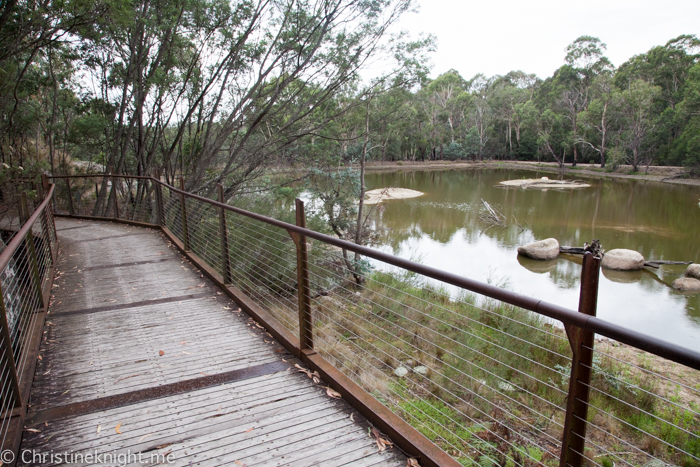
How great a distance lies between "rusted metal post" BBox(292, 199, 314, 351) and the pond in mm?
8714

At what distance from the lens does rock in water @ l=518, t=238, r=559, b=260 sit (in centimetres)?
1538

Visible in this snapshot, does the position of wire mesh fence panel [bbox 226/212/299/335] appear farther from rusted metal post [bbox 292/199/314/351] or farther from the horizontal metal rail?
the horizontal metal rail

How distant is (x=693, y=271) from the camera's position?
13094 millimetres

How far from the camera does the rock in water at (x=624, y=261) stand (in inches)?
552

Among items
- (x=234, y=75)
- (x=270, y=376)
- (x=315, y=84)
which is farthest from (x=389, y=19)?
(x=270, y=376)

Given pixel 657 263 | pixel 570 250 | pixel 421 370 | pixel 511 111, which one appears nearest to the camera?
pixel 421 370

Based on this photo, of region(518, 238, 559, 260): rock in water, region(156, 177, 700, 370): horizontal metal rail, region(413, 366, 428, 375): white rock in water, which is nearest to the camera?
region(156, 177, 700, 370): horizontal metal rail

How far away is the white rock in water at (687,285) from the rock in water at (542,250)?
374 cm

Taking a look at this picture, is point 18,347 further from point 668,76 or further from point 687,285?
point 668,76

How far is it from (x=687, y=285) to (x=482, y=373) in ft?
31.2

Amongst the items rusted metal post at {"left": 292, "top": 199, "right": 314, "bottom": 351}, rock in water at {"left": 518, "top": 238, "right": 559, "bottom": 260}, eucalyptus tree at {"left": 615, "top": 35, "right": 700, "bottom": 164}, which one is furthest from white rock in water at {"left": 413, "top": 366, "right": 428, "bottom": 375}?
eucalyptus tree at {"left": 615, "top": 35, "right": 700, "bottom": 164}

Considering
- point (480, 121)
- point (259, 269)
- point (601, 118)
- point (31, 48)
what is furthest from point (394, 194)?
point (480, 121)

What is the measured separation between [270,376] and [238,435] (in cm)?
67

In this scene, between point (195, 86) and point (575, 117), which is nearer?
point (195, 86)
